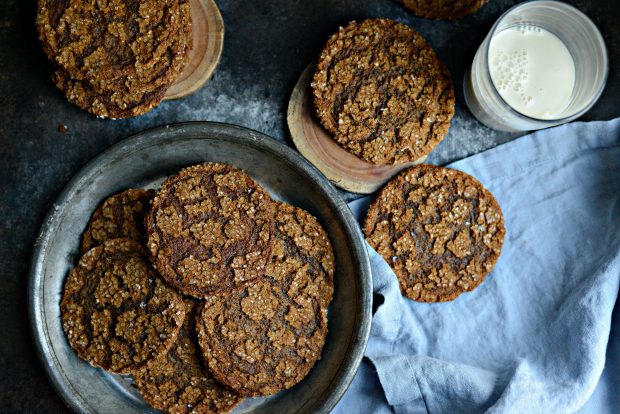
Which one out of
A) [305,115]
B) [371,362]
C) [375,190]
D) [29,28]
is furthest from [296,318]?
[29,28]

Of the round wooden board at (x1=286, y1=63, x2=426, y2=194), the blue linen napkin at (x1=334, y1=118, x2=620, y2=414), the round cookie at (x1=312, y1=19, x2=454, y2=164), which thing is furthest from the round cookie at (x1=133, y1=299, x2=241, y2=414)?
the round cookie at (x1=312, y1=19, x2=454, y2=164)

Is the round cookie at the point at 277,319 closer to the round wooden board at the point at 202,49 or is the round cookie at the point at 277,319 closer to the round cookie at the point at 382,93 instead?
the round cookie at the point at 382,93

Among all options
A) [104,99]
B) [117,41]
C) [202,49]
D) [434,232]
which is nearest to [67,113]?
[104,99]

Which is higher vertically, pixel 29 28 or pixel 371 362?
pixel 29 28

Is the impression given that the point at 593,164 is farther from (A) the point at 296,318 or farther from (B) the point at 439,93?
(A) the point at 296,318

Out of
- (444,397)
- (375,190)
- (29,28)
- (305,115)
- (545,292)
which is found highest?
(29,28)

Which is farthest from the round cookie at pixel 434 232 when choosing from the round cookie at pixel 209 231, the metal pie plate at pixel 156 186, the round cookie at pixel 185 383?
the round cookie at pixel 185 383
